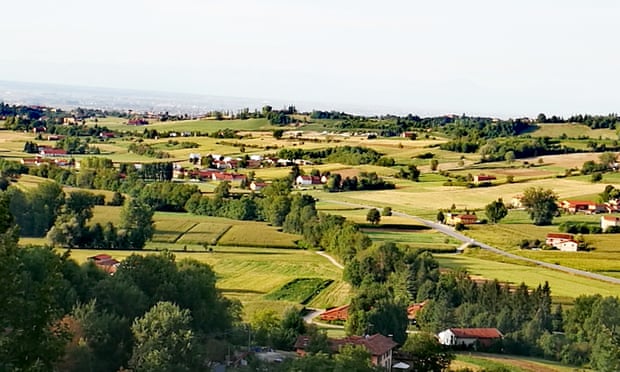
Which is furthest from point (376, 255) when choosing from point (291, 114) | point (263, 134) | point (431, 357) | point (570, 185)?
point (291, 114)

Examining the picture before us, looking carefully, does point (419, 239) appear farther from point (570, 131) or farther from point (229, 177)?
point (570, 131)

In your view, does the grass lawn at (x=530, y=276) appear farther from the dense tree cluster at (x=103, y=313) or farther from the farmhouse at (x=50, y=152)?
the farmhouse at (x=50, y=152)

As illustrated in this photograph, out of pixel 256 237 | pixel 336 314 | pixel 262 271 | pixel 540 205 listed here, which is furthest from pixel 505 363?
pixel 540 205

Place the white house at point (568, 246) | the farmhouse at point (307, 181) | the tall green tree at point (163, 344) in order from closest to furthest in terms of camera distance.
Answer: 1. the tall green tree at point (163, 344)
2. the white house at point (568, 246)
3. the farmhouse at point (307, 181)

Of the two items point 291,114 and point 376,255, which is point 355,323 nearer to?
point 376,255

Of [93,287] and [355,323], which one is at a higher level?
[93,287]

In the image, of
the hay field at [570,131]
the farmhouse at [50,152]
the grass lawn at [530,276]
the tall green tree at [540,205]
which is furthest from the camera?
the hay field at [570,131]

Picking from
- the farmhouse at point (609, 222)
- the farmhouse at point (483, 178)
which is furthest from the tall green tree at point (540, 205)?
the farmhouse at point (483, 178)
